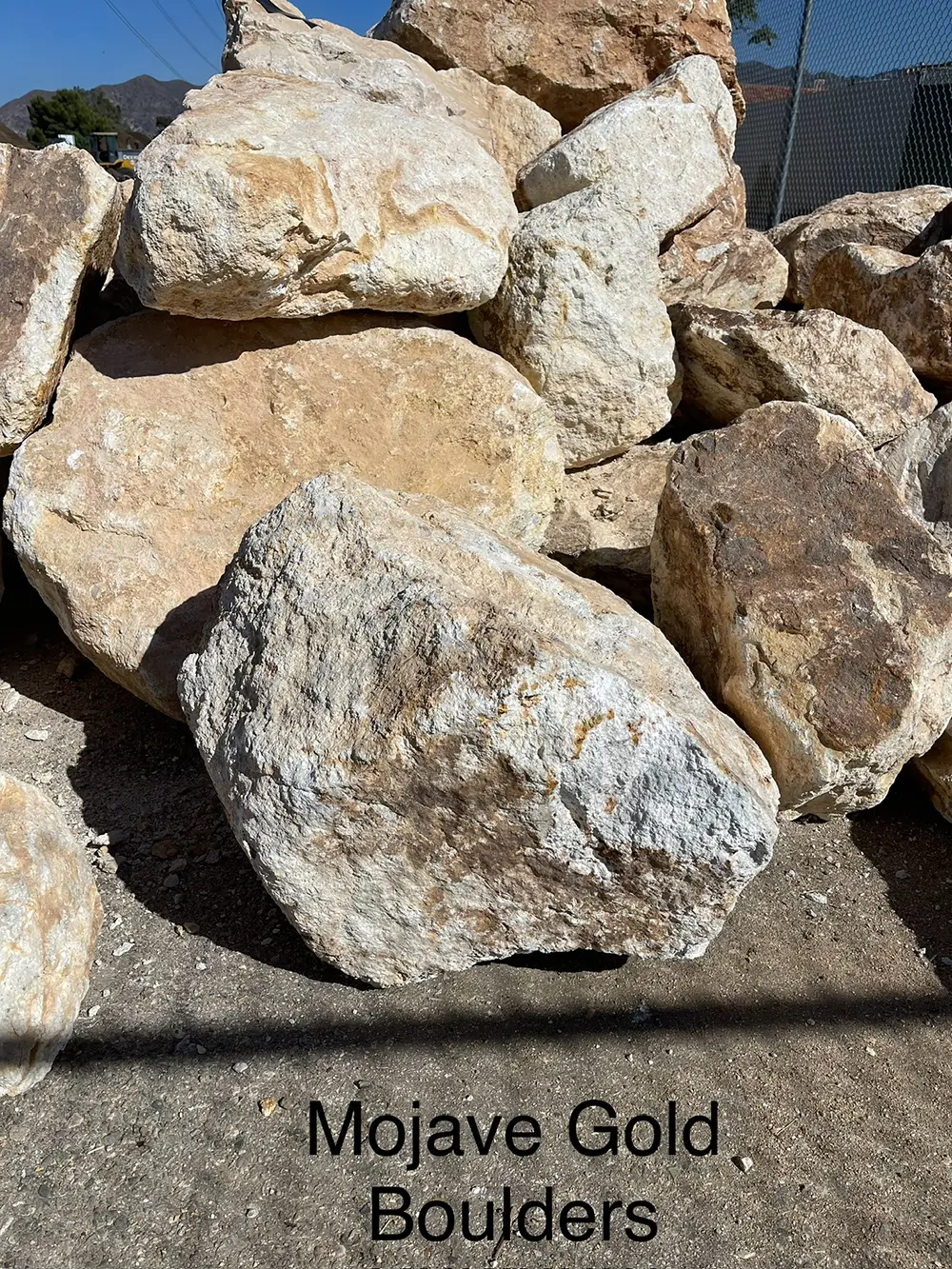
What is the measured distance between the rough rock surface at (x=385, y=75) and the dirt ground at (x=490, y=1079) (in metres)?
2.48

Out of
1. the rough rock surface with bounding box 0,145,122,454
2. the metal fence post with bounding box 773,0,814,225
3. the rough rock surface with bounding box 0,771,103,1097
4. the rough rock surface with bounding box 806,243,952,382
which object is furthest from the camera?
the metal fence post with bounding box 773,0,814,225

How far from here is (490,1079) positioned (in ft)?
6.08

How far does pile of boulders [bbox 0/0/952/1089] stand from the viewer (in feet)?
5.84

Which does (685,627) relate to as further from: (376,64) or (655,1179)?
(376,64)

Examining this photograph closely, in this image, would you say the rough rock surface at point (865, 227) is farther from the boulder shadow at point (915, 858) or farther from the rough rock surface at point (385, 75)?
the boulder shadow at point (915, 858)

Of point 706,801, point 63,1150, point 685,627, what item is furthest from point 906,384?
point 63,1150

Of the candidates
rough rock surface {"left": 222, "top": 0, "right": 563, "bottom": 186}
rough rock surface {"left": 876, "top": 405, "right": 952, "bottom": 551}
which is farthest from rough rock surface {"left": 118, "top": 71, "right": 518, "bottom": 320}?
rough rock surface {"left": 876, "top": 405, "right": 952, "bottom": 551}

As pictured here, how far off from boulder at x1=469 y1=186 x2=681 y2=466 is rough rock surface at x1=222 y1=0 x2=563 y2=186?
63 centimetres

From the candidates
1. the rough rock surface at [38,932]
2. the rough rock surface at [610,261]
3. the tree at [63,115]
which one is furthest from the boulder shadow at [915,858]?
the tree at [63,115]

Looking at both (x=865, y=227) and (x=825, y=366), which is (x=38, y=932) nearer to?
(x=825, y=366)

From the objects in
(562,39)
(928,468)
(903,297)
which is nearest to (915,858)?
(928,468)

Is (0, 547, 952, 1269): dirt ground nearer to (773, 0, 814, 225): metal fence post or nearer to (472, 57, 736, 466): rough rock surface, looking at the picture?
(472, 57, 736, 466): rough rock surface

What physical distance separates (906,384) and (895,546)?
1.08 m

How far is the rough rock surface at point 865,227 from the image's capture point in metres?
4.03
